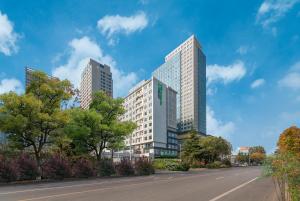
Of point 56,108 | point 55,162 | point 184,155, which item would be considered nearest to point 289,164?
point 55,162

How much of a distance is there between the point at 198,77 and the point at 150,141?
62.6 meters

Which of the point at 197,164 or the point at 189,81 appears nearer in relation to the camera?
the point at 197,164

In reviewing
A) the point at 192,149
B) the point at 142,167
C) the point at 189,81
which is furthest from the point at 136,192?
the point at 189,81

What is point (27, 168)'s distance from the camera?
2420 cm

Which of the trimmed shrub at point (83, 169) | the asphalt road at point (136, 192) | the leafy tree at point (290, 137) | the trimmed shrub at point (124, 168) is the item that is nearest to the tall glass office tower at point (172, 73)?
the leafy tree at point (290, 137)

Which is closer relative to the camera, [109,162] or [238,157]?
[109,162]

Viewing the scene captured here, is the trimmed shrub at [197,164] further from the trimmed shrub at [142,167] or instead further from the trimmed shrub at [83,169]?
the trimmed shrub at [83,169]

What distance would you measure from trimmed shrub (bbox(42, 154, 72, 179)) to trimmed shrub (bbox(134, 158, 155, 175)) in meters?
12.1

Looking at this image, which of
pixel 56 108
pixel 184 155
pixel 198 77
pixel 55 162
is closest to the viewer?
pixel 55 162

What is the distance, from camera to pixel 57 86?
3138 cm

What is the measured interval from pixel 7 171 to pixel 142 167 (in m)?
18.0

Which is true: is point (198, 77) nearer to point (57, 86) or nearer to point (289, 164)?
point (57, 86)

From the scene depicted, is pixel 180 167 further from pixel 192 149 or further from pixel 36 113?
pixel 36 113

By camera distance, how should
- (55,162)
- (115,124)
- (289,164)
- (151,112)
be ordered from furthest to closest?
1. (151,112)
2. (115,124)
3. (55,162)
4. (289,164)
